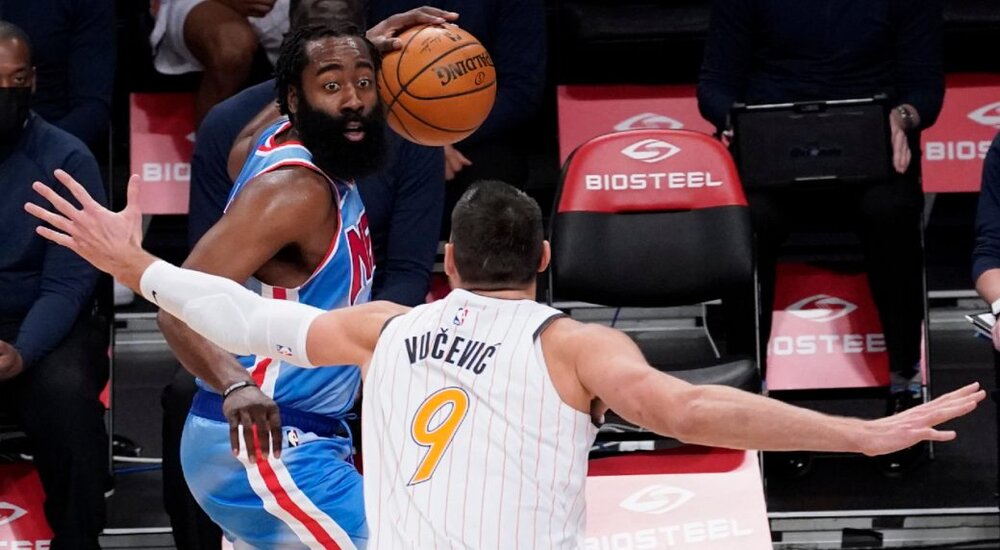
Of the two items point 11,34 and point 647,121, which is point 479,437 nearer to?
point 11,34

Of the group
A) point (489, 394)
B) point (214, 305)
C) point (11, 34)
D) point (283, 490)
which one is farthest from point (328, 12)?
point (489, 394)

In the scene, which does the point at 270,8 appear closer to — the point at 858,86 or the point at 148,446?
the point at 148,446

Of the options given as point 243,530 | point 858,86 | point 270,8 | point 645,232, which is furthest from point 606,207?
point 243,530

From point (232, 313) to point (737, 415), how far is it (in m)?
1.12

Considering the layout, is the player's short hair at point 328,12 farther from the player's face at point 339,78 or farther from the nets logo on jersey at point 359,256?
the nets logo on jersey at point 359,256

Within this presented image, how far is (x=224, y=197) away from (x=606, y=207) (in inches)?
53.7

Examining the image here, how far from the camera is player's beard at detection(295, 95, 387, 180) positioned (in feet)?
13.3

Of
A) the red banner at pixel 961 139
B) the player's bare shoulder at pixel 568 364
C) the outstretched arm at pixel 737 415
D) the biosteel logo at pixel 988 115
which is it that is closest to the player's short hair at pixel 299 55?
the player's bare shoulder at pixel 568 364

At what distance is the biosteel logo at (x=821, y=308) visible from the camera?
256 inches

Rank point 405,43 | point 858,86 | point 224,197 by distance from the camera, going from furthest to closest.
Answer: point 858,86 → point 224,197 → point 405,43

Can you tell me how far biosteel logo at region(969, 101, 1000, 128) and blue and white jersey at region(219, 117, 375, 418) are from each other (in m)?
4.06

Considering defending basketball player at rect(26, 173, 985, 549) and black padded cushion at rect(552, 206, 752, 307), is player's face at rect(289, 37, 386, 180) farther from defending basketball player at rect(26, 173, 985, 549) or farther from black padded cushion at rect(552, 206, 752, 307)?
black padded cushion at rect(552, 206, 752, 307)

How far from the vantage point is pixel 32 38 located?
257 inches

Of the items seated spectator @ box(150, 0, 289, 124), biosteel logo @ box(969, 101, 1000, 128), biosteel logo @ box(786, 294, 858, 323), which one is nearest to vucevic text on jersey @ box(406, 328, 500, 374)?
biosteel logo @ box(786, 294, 858, 323)
